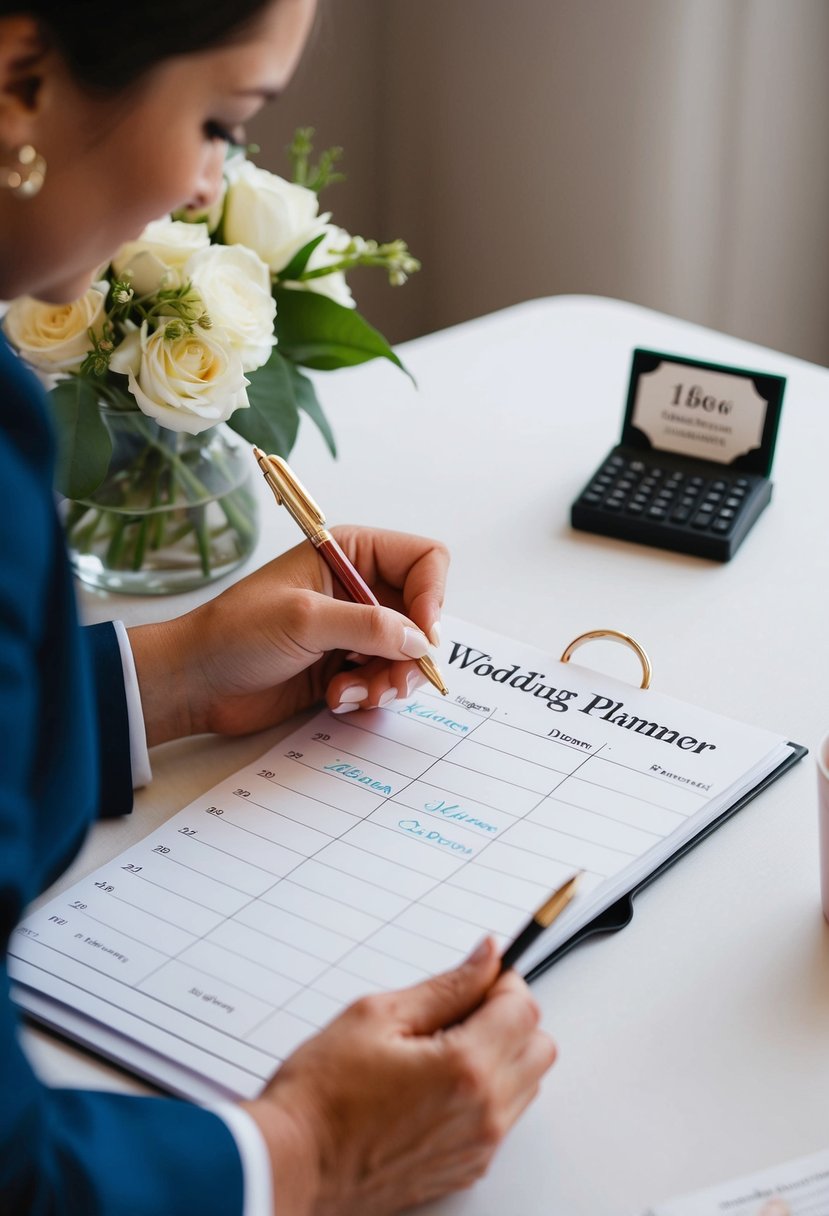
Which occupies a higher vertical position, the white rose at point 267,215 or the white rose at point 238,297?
the white rose at point 267,215

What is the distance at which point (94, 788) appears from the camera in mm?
692

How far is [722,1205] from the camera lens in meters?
0.63

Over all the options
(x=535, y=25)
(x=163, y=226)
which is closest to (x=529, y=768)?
(x=163, y=226)

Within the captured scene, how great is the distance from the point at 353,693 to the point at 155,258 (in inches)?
14.1

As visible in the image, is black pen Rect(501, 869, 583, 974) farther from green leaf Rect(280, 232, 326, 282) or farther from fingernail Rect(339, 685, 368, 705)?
green leaf Rect(280, 232, 326, 282)

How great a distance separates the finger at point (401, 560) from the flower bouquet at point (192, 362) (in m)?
0.10

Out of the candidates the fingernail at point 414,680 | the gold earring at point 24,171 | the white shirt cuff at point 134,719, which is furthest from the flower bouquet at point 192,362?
the gold earring at point 24,171

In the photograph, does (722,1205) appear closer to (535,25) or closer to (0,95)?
(0,95)

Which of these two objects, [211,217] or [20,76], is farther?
[211,217]

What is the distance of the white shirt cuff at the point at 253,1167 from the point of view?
2.01ft

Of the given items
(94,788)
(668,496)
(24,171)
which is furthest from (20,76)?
(668,496)

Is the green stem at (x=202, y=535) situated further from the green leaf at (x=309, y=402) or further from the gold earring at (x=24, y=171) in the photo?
the gold earring at (x=24, y=171)

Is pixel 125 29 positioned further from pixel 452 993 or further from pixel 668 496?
pixel 668 496

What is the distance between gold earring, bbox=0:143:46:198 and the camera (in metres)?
0.62
